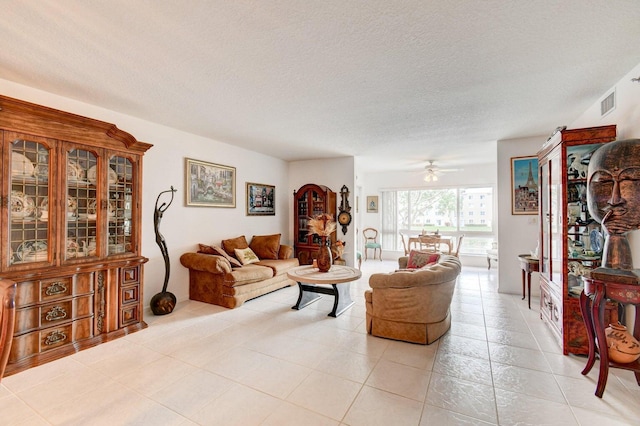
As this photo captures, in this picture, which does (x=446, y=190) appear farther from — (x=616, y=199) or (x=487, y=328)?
(x=616, y=199)

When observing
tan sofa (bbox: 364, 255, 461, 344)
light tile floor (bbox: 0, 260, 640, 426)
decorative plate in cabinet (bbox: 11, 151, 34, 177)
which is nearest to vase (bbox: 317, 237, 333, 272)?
light tile floor (bbox: 0, 260, 640, 426)

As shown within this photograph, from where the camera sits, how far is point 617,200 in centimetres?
213

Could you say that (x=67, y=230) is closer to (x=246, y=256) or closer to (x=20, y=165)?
(x=20, y=165)

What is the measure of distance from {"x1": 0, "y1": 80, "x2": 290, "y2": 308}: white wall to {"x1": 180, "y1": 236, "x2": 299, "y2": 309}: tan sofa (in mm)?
228

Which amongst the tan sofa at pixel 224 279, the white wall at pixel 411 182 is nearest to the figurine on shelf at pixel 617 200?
the tan sofa at pixel 224 279

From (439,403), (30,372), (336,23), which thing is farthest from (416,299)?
(30,372)

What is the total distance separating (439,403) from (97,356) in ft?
10.0

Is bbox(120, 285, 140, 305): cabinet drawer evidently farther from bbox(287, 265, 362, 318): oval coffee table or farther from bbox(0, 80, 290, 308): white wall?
bbox(287, 265, 362, 318): oval coffee table

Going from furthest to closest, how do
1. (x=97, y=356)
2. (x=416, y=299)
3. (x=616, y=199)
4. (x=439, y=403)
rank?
(x=416, y=299)
(x=97, y=356)
(x=616, y=199)
(x=439, y=403)

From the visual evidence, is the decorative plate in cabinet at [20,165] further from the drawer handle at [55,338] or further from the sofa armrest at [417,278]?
the sofa armrest at [417,278]

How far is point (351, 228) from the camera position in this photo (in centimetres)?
586

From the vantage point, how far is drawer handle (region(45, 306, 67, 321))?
2.55 metres

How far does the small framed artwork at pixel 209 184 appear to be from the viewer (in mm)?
4328

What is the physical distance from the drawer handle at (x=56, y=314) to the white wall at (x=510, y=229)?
5.92 metres
